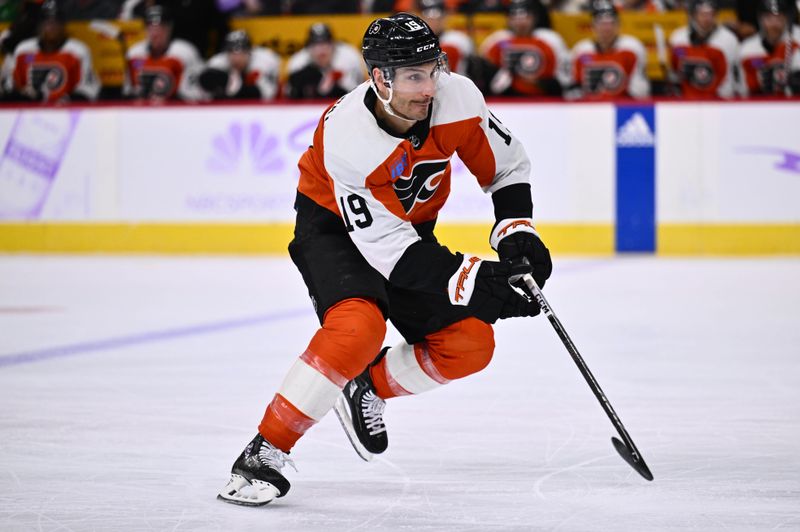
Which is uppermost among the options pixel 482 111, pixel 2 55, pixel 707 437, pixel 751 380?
pixel 482 111

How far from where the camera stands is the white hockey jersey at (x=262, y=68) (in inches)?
356

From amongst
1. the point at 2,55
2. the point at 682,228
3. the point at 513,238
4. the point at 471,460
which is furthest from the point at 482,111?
the point at 2,55

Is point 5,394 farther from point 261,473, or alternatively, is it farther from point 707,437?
point 707,437

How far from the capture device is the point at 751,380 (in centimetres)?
373

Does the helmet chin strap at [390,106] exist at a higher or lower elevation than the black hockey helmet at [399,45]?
lower

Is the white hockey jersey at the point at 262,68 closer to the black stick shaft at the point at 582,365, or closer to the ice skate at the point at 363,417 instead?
the ice skate at the point at 363,417

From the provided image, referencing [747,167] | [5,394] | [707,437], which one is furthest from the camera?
[747,167]

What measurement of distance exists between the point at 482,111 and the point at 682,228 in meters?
5.50

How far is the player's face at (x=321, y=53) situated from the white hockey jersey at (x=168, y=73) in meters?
0.96

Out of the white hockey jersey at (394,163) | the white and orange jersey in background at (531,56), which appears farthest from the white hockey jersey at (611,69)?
the white hockey jersey at (394,163)

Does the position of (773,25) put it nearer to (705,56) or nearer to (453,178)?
(705,56)

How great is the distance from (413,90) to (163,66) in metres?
6.95

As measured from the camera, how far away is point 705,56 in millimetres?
8500

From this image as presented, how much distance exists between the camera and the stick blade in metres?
2.52
